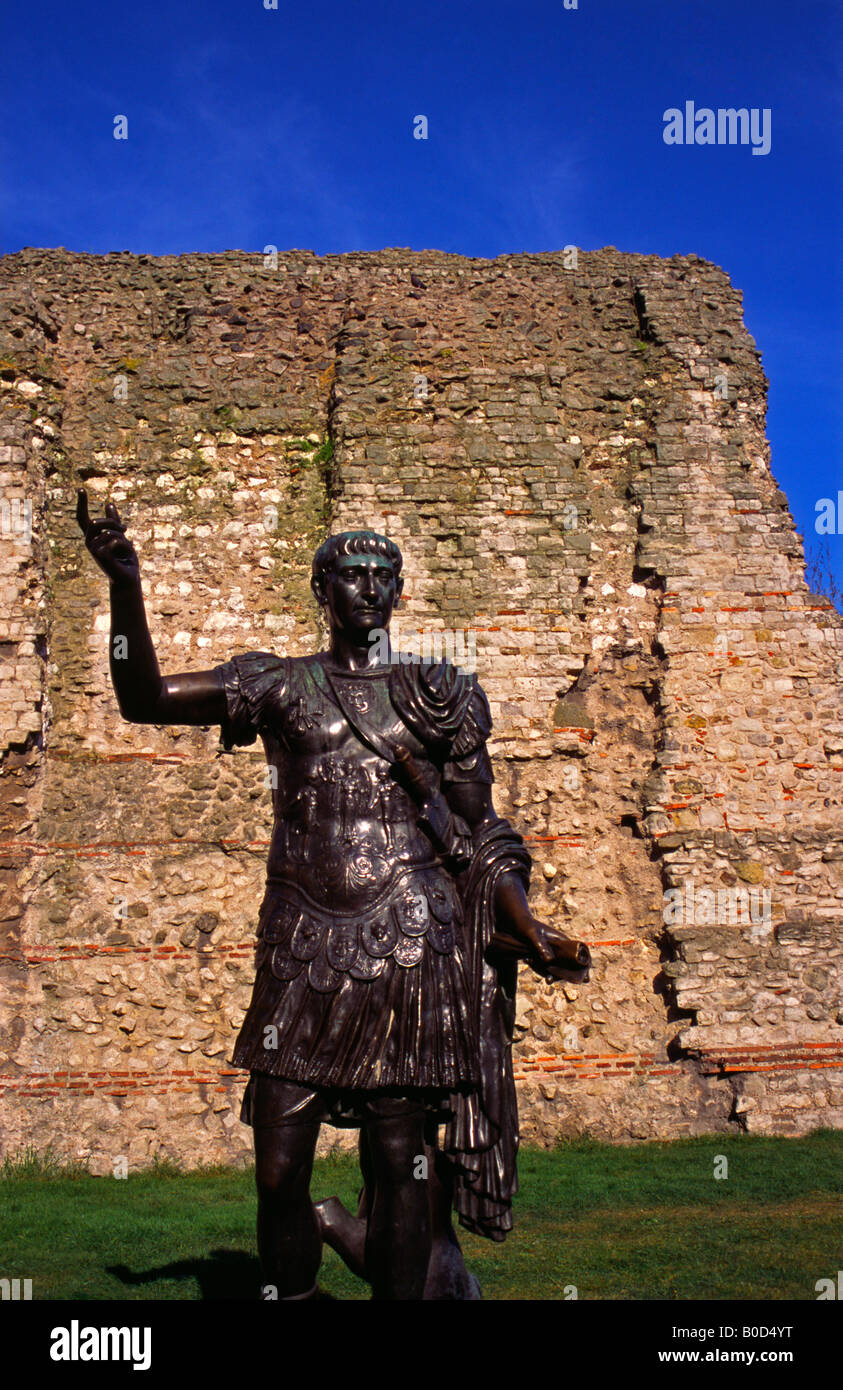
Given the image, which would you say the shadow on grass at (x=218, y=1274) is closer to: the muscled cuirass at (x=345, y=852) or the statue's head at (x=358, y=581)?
the muscled cuirass at (x=345, y=852)

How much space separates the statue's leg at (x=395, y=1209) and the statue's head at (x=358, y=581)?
1.43 m

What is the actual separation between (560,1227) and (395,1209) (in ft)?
11.8

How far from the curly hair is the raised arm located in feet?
1.79

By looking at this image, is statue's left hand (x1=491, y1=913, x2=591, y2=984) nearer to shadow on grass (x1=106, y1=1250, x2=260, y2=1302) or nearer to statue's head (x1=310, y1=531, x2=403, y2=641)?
statue's head (x1=310, y1=531, x2=403, y2=641)

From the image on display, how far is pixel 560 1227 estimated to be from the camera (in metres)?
6.34

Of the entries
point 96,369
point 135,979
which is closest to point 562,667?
point 135,979

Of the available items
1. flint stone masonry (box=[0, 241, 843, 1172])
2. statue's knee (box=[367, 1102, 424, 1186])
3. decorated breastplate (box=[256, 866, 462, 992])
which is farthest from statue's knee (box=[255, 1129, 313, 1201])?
flint stone masonry (box=[0, 241, 843, 1172])

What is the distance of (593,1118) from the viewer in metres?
8.95

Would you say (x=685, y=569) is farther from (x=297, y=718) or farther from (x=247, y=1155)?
(x=297, y=718)

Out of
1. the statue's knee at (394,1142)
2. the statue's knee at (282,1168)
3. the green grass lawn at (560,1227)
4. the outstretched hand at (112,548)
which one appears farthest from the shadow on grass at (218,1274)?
the outstretched hand at (112,548)

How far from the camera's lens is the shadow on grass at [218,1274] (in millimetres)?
4668

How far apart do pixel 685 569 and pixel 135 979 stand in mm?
5759

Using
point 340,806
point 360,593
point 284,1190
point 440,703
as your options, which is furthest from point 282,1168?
point 360,593
